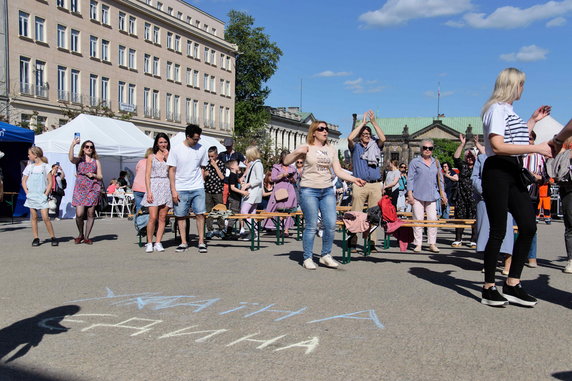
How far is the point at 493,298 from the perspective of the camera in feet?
18.5

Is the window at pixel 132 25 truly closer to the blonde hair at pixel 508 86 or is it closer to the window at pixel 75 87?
the window at pixel 75 87

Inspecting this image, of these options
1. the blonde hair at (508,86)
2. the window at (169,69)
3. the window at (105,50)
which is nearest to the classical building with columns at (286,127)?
the window at (169,69)

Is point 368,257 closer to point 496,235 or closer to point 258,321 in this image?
point 496,235

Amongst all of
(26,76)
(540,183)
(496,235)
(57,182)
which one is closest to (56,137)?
(57,182)

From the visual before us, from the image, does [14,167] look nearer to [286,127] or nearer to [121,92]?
[121,92]

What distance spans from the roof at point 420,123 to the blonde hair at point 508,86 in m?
134

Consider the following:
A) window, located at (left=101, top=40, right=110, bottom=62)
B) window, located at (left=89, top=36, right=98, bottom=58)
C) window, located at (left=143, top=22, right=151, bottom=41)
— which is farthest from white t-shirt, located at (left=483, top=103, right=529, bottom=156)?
window, located at (left=143, top=22, right=151, bottom=41)

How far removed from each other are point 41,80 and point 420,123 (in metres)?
111

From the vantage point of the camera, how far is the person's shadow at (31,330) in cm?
421

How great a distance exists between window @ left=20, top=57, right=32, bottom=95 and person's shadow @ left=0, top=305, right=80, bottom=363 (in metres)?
41.8

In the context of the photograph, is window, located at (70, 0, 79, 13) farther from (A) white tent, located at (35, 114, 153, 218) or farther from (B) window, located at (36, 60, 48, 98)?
(A) white tent, located at (35, 114, 153, 218)

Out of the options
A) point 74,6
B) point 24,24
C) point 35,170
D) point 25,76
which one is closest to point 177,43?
point 74,6

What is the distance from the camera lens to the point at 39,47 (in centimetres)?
4481

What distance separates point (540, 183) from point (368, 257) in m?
2.67
